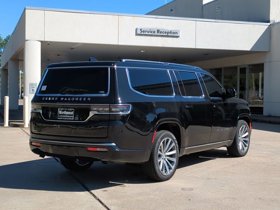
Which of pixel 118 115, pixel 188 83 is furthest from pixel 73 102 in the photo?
pixel 188 83

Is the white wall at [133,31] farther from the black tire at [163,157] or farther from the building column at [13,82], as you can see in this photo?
the black tire at [163,157]

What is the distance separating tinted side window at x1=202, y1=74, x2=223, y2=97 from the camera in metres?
9.30

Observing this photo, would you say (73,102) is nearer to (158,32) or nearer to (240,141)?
(240,141)

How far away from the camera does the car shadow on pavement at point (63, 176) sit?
7367 mm

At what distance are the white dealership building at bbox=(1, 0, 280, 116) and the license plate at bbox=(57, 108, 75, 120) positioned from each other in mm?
11727

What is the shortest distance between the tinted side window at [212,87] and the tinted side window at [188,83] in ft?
1.21

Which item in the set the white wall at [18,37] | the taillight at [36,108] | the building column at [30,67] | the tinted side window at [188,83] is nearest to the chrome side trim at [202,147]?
the tinted side window at [188,83]

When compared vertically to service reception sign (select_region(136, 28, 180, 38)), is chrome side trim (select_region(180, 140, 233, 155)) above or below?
below

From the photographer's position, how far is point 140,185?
742cm

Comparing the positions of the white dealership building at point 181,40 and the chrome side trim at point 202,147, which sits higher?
the white dealership building at point 181,40

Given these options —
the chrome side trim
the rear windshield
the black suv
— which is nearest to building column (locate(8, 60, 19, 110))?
the chrome side trim

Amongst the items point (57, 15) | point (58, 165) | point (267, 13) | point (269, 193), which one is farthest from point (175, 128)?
point (267, 13)

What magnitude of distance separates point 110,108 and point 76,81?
0.87 metres

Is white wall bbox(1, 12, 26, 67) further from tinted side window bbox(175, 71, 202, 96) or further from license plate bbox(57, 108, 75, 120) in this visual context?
license plate bbox(57, 108, 75, 120)
